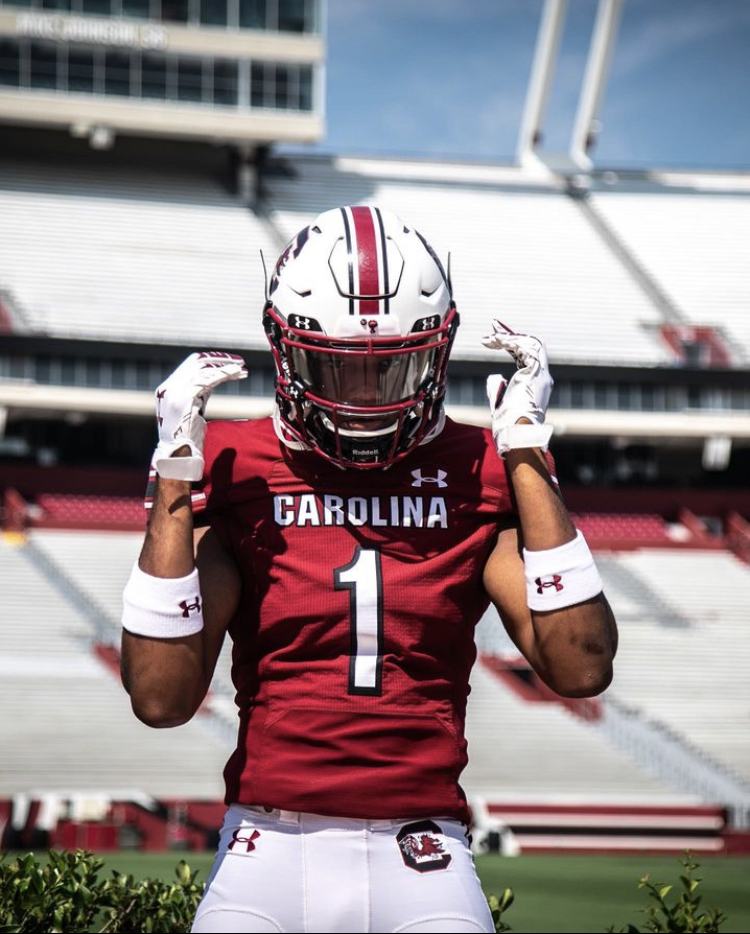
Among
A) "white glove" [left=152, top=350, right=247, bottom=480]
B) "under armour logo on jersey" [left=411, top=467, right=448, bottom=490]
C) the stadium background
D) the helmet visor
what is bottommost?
the stadium background

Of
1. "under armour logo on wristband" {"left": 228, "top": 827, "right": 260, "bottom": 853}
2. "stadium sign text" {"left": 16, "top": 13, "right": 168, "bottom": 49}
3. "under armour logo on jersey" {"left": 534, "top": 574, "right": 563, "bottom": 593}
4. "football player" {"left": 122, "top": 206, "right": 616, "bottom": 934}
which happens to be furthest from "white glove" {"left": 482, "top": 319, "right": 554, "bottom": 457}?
"stadium sign text" {"left": 16, "top": 13, "right": 168, "bottom": 49}

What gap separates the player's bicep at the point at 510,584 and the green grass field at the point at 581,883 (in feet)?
14.8

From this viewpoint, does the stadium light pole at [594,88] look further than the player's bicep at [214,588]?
Yes

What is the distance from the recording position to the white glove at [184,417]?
7.99 feet

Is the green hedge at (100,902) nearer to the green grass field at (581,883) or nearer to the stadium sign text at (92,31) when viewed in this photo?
the green grass field at (581,883)

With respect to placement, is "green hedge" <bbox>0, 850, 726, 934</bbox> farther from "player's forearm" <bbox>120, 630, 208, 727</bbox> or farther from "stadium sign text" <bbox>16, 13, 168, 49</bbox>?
"stadium sign text" <bbox>16, 13, 168, 49</bbox>

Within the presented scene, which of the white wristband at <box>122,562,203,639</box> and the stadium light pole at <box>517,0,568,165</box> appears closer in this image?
the white wristband at <box>122,562,203,639</box>

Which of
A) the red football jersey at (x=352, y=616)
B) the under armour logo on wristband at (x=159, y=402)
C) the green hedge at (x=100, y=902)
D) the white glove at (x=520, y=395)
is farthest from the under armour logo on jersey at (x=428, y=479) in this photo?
the green hedge at (x=100, y=902)

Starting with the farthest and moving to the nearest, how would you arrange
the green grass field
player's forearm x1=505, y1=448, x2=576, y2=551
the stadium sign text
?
the stadium sign text
the green grass field
player's forearm x1=505, y1=448, x2=576, y2=551

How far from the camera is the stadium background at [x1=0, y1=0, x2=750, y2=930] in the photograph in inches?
704

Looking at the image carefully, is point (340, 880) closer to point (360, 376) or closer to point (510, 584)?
point (510, 584)

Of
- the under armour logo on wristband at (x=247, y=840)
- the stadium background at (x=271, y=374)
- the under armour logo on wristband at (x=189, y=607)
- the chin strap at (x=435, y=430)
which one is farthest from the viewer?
the stadium background at (x=271, y=374)

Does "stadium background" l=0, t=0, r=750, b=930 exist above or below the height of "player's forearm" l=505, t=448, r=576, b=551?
below

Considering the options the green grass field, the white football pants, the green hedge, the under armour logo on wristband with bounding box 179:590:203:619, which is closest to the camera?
the white football pants
